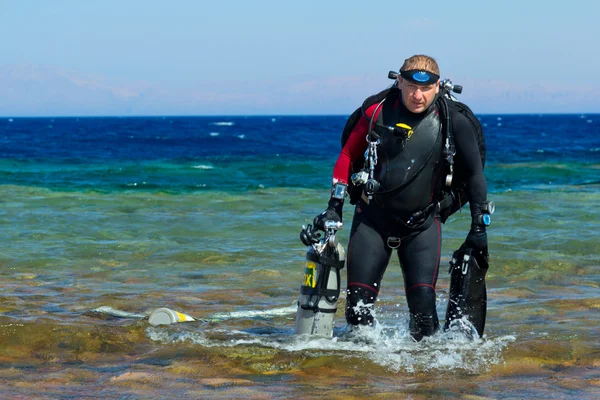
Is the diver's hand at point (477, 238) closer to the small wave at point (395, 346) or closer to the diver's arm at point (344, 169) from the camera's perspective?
the small wave at point (395, 346)

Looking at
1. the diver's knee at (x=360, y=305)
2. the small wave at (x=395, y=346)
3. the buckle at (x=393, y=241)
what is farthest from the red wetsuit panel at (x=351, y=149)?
the small wave at (x=395, y=346)

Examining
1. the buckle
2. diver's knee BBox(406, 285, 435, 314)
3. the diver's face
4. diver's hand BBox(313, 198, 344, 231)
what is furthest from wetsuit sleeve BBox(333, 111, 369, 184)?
diver's knee BBox(406, 285, 435, 314)

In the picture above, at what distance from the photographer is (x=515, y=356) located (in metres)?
5.73

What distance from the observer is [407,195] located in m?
5.35

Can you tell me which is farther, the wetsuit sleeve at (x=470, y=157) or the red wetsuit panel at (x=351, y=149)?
the red wetsuit panel at (x=351, y=149)

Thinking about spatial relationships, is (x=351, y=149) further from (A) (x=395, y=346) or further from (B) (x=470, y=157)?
(A) (x=395, y=346)

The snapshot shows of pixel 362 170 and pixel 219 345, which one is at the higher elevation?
pixel 362 170

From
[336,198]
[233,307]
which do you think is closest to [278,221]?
[233,307]

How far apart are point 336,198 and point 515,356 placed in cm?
169

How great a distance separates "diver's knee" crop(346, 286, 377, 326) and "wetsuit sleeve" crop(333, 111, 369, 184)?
28.6 inches

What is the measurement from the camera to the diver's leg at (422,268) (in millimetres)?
5434

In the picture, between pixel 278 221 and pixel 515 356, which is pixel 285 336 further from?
pixel 278 221

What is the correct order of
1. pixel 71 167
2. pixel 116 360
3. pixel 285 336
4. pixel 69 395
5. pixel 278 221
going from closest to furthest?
1. pixel 69 395
2. pixel 116 360
3. pixel 285 336
4. pixel 278 221
5. pixel 71 167

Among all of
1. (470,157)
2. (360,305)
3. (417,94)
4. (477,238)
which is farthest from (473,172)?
(360,305)
